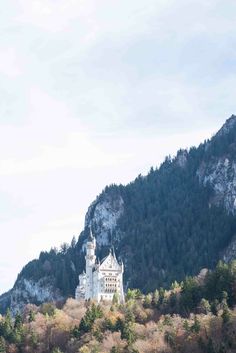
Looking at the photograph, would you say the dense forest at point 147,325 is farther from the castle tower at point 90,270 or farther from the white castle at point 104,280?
the castle tower at point 90,270

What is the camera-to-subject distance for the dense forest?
103 metres

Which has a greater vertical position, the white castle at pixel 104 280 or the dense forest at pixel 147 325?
the white castle at pixel 104 280

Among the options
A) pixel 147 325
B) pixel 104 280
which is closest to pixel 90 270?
pixel 104 280

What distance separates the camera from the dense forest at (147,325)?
102625mm

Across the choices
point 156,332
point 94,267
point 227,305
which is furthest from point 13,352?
point 94,267

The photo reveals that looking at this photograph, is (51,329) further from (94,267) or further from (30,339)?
(94,267)

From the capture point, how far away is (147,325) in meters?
113

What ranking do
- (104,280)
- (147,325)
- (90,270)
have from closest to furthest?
(147,325) → (104,280) → (90,270)

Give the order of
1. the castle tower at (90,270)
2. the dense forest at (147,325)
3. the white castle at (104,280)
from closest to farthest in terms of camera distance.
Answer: the dense forest at (147,325), the white castle at (104,280), the castle tower at (90,270)

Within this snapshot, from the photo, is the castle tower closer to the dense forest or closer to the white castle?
the white castle

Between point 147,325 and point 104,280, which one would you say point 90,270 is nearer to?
point 104,280

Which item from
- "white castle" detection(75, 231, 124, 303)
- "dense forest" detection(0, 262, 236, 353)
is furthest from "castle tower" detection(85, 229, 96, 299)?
"dense forest" detection(0, 262, 236, 353)

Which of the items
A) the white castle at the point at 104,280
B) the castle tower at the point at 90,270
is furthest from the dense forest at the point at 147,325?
the castle tower at the point at 90,270

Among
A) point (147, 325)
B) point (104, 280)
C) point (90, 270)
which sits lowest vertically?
point (147, 325)
